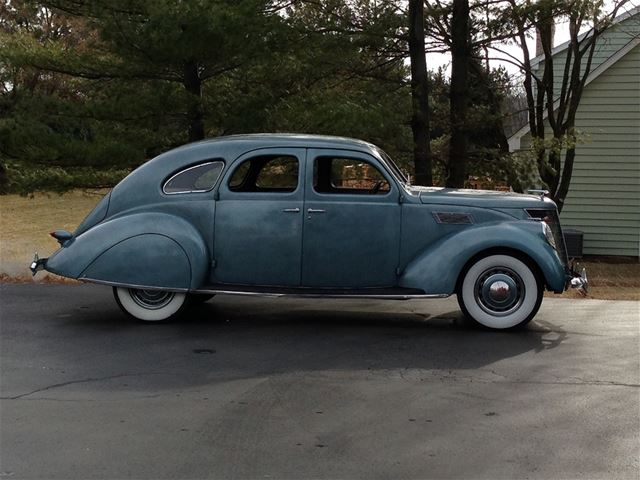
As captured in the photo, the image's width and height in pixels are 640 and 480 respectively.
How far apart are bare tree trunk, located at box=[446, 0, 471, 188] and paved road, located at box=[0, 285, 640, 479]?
25.0 ft

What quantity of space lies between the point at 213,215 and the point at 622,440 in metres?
4.55

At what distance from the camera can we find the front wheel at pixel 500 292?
8328 mm

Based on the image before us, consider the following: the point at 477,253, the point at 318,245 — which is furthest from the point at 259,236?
the point at 477,253

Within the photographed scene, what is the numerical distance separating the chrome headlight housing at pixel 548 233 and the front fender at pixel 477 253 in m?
0.08

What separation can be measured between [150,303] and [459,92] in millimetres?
9763

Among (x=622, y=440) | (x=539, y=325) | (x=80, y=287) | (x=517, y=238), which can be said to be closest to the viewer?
(x=622, y=440)

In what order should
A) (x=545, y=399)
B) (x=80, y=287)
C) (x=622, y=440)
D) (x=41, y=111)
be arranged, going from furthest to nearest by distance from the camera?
(x=41, y=111), (x=80, y=287), (x=545, y=399), (x=622, y=440)

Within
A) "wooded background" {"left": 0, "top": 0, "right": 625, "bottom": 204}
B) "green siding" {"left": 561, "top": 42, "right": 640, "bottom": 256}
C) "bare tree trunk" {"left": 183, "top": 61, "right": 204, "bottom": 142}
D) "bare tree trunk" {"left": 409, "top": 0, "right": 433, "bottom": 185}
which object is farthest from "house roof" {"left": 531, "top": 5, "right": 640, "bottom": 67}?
"bare tree trunk" {"left": 183, "top": 61, "right": 204, "bottom": 142}

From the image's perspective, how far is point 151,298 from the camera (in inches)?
343

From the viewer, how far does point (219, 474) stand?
4.66 m

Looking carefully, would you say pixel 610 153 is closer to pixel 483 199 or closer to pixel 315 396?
pixel 483 199

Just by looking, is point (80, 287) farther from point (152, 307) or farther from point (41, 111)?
point (41, 111)

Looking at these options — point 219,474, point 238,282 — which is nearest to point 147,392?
point 219,474

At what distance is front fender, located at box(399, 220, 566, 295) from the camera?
8219 mm
